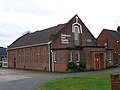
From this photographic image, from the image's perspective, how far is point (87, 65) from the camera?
121 ft

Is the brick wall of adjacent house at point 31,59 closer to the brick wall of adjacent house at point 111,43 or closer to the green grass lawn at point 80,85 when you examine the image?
the brick wall of adjacent house at point 111,43

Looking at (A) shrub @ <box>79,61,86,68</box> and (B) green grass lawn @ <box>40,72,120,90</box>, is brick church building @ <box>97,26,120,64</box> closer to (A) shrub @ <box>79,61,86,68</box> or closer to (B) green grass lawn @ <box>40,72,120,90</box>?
(A) shrub @ <box>79,61,86,68</box>

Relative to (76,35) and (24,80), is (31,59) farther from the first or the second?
(24,80)

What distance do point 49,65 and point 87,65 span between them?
5871mm

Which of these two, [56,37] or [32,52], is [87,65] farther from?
[32,52]

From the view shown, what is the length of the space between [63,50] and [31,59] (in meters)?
10.9

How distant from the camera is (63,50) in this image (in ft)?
116

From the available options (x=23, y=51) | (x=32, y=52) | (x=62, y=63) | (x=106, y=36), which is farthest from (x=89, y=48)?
(x=106, y=36)

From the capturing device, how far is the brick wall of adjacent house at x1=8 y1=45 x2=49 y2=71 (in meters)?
40.2

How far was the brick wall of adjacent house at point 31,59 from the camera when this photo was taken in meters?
40.2

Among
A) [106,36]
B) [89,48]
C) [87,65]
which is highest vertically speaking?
Answer: [106,36]

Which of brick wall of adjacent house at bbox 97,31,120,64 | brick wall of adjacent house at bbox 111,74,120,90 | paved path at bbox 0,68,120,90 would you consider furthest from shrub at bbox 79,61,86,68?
brick wall of adjacent house at bbox 111,74,120,90

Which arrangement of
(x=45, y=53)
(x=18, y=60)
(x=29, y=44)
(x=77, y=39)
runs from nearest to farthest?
(x=45, y=53), (x=77, y=39), (x=29, y=44), (x=18, y=60)

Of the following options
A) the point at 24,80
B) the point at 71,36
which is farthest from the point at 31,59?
the point at 24,80
